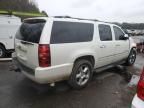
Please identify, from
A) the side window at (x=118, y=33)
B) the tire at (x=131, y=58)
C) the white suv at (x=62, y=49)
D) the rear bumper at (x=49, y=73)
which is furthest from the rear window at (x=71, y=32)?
the tire at (x=131, y=58)

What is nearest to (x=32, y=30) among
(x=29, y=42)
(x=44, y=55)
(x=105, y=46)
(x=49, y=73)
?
(x=29, y=42)

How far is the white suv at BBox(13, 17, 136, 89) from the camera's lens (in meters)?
3.85

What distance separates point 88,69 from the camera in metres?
4.98

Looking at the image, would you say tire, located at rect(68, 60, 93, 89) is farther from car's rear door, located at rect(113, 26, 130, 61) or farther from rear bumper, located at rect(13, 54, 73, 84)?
car's rear door, located at rect(113, 26, 130, 61)

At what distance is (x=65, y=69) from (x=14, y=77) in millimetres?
2345

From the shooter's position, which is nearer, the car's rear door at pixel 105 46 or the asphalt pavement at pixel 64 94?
the asphalt pavement at pixel 64 94

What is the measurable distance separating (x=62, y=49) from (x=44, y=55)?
50 centimetres

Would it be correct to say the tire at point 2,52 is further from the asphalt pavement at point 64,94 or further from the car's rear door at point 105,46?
the car's rear door at point 105,46

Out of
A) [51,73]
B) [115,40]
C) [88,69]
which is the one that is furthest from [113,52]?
[51,73]

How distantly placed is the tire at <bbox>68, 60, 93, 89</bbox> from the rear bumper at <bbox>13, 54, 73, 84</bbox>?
0.22 meters

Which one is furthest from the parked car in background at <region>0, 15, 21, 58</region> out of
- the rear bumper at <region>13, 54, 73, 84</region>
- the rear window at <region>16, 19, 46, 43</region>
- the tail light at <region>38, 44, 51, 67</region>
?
the tail light at <region>38, 44, 51, 67</region>

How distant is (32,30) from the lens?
425 centimetres

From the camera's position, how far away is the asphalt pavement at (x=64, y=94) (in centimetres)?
396

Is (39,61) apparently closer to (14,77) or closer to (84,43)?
(84,43)
